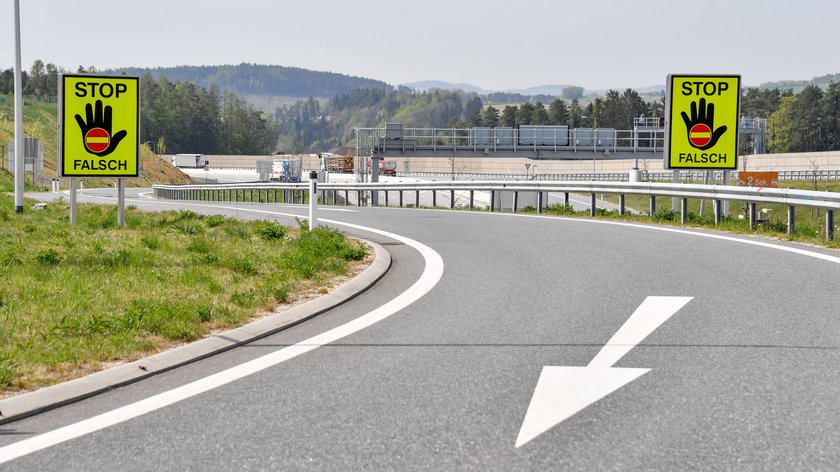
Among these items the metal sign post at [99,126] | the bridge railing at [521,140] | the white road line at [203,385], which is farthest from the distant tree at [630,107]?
the white road line at [203,385]

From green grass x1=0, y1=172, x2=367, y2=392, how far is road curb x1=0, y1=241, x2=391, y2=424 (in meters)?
0.22

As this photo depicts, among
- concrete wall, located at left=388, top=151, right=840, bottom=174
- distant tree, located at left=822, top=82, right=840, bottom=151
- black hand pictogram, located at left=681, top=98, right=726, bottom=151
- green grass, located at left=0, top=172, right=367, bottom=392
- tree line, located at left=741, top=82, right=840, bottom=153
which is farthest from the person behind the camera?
tree line, located at left=741, top=82, right=840, bottom=153

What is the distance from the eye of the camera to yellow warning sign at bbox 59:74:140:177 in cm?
1802

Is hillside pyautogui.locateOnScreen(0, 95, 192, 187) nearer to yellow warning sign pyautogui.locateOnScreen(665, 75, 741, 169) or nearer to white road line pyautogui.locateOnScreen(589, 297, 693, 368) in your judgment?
yellow warning sign pyautogui.locateOnScreen(665, 75, 741, 169)

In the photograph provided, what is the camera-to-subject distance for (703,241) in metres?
15.1

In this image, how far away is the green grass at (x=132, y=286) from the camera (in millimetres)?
6922

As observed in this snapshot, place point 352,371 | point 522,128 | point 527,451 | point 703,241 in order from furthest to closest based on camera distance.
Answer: point 522,128
point 703,241
point 352,371
point 527,451

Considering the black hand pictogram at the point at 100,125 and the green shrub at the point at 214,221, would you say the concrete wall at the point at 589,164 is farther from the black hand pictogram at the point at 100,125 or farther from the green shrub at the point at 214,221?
the black hand pictogram at the point at 100,125

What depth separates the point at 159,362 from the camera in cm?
664

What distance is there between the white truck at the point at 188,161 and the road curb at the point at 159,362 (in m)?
156

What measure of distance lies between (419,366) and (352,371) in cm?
44

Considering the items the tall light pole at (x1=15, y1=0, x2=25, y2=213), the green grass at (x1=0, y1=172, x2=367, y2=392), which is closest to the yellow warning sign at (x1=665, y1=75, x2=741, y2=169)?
the green grass at (x1=0, y1=172, x2=367, y2=392)

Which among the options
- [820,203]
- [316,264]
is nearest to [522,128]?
[820,203]

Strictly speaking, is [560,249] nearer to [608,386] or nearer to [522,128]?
[608,386]
